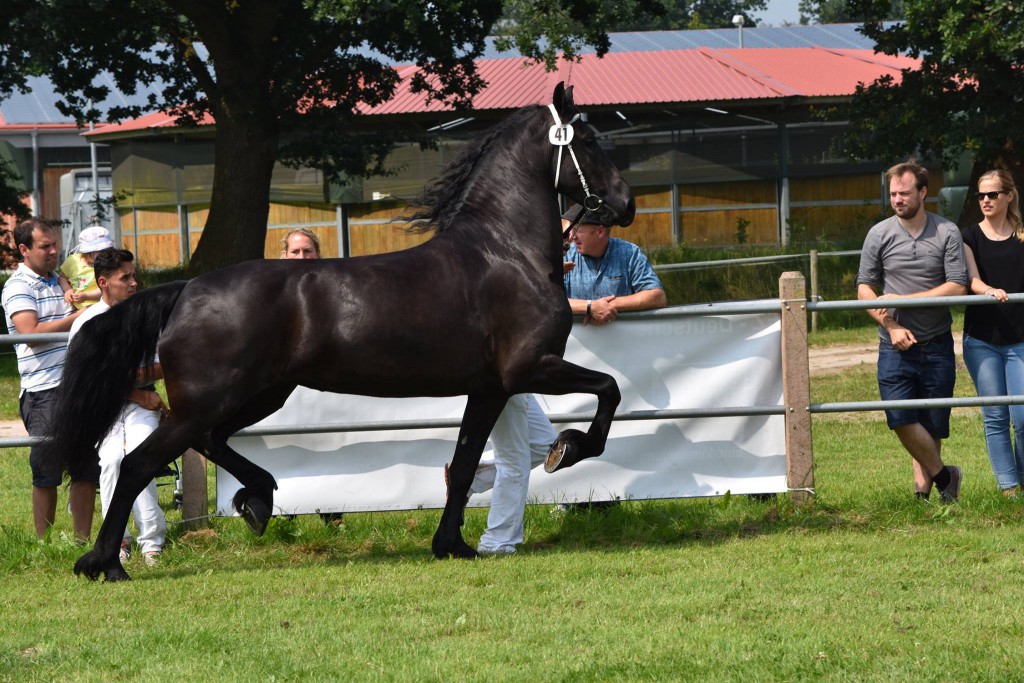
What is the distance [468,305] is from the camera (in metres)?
6.04

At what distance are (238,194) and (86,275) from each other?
1368cm

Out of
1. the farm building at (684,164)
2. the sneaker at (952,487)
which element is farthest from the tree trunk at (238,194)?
the sneaker at (952,487)

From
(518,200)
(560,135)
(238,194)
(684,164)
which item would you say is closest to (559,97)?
(560,135)

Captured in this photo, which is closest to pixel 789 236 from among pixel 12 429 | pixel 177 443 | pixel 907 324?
pixel 12 429

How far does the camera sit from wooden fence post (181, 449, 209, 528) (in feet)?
22.8

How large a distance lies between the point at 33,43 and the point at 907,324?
15.3 m

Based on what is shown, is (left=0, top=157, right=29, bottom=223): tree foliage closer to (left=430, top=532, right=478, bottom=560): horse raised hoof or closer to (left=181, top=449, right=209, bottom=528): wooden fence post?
(left=181, top=449, right=209, bottom=528): wooden fence post

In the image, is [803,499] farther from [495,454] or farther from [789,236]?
[789,236]

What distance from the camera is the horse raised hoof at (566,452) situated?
19.9 ft

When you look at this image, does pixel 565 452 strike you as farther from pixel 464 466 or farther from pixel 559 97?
pixel 559 97

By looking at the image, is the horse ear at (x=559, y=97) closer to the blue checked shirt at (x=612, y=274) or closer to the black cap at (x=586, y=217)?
the black cap at (x=586, y=217)

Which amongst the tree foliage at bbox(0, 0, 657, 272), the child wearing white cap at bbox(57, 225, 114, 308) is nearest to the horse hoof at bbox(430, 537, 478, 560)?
the child wearing white cap at bbox(57, 225, 114, 308)

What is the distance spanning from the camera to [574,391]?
6109 millimetres

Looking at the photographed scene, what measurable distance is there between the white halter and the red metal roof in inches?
1015
